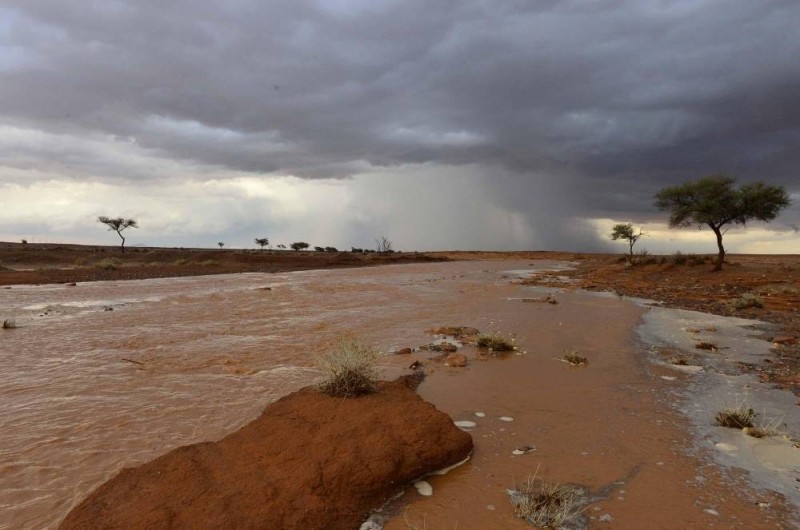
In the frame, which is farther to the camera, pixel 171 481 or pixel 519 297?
pixel 519 297

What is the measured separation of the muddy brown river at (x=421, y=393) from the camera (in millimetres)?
4102

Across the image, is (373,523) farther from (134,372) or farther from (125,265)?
(125,265)

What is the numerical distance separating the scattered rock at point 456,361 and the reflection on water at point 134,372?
74.8 inches

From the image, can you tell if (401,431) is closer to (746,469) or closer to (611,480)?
(611,480)

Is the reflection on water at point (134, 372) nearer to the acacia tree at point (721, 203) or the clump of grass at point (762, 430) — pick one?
the clump of grass at point (762, 430)

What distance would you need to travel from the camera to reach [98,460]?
491 centimetres

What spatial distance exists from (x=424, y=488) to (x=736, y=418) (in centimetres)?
427

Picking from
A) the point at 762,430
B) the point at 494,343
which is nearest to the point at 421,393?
the point at 494,343

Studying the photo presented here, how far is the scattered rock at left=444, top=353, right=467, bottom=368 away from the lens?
8.85 m

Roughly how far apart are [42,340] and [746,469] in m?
13.4

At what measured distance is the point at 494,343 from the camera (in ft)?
33.3

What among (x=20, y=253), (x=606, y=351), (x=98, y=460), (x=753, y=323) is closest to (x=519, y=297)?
(x=753, y=323)

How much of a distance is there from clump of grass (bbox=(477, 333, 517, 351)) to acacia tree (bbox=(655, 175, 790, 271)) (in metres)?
24.0

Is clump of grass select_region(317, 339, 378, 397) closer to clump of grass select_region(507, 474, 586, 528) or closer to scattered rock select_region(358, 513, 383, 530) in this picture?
scattered rock select_region(358, 513, 383, 530)
